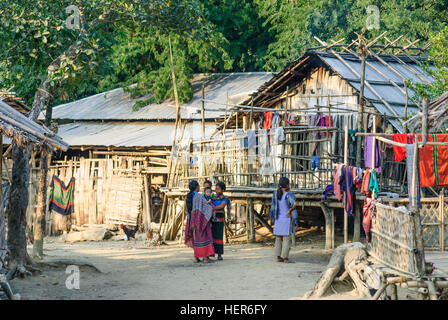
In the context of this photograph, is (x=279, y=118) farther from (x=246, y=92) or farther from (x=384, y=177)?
(x=246, y=92)

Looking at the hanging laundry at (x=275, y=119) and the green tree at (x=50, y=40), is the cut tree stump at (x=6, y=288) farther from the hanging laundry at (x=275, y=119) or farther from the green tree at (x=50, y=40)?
the hanging laundry at (x=275, y=119)

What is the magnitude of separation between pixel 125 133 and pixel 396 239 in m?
14.1

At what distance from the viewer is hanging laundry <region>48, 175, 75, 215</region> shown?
16.7 metres

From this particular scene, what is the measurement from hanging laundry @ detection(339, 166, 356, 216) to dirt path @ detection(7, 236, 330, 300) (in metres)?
1.09

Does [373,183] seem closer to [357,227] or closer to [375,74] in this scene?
[357,227]

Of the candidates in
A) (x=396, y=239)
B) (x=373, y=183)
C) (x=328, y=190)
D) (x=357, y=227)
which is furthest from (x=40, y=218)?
(x=396, y=239)

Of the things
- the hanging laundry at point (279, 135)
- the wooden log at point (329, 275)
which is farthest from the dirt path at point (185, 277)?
the hanging laundry at point (279, 135)

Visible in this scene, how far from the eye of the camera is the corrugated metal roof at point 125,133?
1924cm

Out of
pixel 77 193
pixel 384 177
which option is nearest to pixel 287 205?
pixel 384 177

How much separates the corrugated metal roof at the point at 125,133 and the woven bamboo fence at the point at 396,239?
10.6m

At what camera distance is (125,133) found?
20719mm

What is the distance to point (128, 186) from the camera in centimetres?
1956
